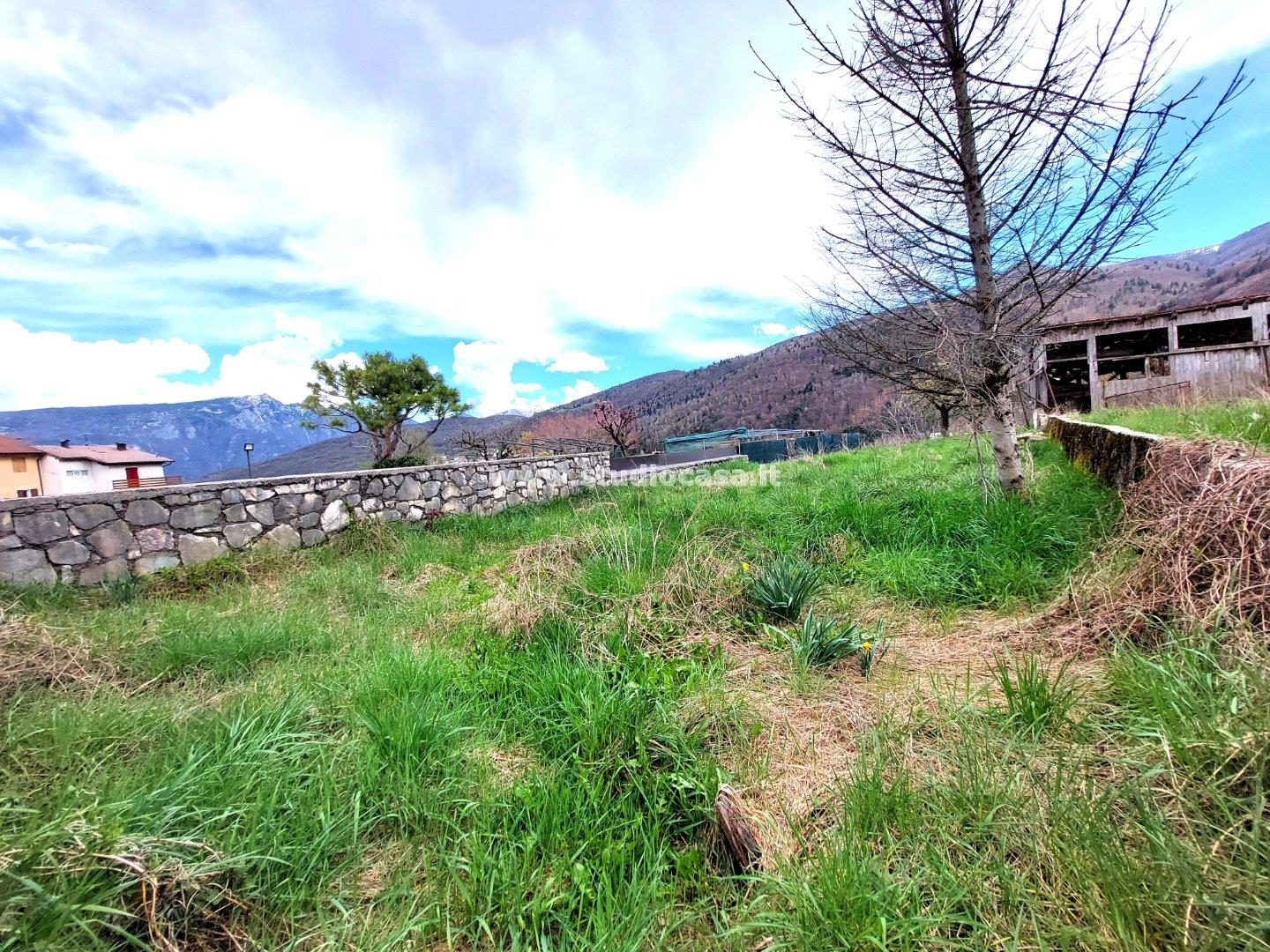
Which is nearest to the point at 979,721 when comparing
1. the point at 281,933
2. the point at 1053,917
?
the point at 1053,917

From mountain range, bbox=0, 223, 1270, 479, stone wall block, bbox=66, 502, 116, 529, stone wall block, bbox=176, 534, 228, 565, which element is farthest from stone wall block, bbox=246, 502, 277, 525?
mountain range, bbox=0, 223, 1270, 479

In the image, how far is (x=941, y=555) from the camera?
12.0ft

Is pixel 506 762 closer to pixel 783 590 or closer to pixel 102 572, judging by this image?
pixel 783 590

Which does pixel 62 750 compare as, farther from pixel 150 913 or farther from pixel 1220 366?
pixel 1220 366

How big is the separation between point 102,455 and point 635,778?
181ft

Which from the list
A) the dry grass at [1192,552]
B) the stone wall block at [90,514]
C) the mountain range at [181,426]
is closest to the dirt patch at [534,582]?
the dry grass at [1192,552]

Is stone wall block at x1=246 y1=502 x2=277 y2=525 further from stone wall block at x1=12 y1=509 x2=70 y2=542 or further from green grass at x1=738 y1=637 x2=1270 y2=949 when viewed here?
green grass at x1=738 y1=637 x2=1270 y2=949

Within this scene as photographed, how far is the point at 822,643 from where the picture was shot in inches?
101

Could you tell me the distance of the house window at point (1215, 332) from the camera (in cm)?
1220

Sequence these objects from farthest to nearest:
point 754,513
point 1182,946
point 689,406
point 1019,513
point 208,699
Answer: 1. point 689,406
2. point 754,513
3. point 1019,513
4. point 208,699
5. point 1182,946

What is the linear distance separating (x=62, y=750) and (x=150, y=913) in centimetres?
100

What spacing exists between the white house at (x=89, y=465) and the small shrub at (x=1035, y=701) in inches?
1813

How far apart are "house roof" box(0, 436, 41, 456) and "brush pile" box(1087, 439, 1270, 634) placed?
51594mm

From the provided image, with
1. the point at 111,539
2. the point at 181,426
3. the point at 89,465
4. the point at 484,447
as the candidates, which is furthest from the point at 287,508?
the point at 181,426
